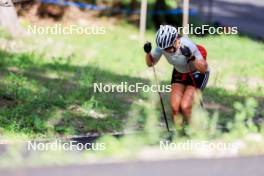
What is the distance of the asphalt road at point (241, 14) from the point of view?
80.8 ft

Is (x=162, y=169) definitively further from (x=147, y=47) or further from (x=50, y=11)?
(x=50, y=11)

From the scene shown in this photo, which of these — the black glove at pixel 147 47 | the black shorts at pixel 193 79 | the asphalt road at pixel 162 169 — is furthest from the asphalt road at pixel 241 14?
the asphalt road at pixel 162 169

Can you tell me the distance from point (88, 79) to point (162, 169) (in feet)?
26.2

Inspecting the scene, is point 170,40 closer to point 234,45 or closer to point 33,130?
point 33,130

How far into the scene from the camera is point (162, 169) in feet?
20.6

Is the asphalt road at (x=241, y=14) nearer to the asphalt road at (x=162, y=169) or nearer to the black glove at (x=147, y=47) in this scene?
the black glove at (x=147, y=47)

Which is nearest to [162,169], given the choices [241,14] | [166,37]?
[166,37]

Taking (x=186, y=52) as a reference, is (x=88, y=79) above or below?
below

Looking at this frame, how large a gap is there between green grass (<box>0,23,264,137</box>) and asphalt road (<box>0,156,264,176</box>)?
184 inches

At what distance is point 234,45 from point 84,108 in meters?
8.83

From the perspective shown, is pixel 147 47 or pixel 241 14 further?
pixel 241 14

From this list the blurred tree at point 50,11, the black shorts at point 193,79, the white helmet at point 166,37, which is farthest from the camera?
the blurred tree at point 50,11

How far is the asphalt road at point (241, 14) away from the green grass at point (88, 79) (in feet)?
9.12

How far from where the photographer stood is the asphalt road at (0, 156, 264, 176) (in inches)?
243
